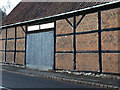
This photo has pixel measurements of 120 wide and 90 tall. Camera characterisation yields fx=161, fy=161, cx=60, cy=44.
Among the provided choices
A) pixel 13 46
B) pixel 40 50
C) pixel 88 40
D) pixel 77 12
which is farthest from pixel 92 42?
pixel 13 46

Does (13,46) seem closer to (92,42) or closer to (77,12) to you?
(77,12)

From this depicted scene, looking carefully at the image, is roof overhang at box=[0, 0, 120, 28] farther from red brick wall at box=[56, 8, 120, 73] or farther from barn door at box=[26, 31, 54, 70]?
barn door at box=[26, 31, 54, 70]

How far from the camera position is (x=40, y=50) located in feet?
39.9

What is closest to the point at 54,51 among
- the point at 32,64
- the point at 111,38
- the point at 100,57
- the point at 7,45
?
the point at 32,64

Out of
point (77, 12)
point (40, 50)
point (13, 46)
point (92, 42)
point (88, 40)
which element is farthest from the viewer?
point (13, 46)

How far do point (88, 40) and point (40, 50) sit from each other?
4271 millimetres

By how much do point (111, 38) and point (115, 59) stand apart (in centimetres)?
111

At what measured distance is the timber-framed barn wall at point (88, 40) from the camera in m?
8.38

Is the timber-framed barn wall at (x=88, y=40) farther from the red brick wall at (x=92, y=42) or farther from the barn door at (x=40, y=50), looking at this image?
the barn door at (x=40, y=50)

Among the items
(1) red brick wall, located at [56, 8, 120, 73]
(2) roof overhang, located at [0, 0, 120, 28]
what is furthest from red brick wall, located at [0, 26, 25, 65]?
(1) red brick wall, located at [56, 8, 120, 73]

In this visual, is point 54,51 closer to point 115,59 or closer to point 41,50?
point 41,50

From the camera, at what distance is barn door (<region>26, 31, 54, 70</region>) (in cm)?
1142

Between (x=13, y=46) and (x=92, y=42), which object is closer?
(x=92, y=42)

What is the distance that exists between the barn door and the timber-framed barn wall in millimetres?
508
